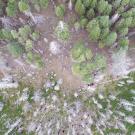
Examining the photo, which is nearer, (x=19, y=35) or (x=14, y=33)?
(x=14, y=33)

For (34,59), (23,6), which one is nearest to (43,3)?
(23,6)

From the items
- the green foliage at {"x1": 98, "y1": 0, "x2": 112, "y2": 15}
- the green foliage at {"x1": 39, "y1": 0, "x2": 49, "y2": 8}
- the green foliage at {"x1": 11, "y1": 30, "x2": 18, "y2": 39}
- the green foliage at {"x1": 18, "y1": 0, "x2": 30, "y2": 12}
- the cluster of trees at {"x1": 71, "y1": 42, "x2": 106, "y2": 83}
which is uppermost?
the green foliage at {"x1": 39, "y1": 0, "x2": 49, "y2": 8}

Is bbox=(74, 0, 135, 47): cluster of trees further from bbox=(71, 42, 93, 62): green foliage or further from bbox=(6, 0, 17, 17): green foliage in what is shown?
bbox=(6, 0, 17, 17): green foliage

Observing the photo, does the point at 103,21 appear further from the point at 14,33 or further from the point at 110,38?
the point at 14,33

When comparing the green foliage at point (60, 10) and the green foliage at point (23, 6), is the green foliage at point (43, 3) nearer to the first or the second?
the green foliage at point (60, 10)

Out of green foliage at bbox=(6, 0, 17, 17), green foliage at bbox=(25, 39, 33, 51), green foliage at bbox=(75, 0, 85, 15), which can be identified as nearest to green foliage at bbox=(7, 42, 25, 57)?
green foliage at bbox=(25, 39, 33, 51)

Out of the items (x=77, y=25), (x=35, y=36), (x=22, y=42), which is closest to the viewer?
(x=22, y=42)

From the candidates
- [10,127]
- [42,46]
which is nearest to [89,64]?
[42,46]
